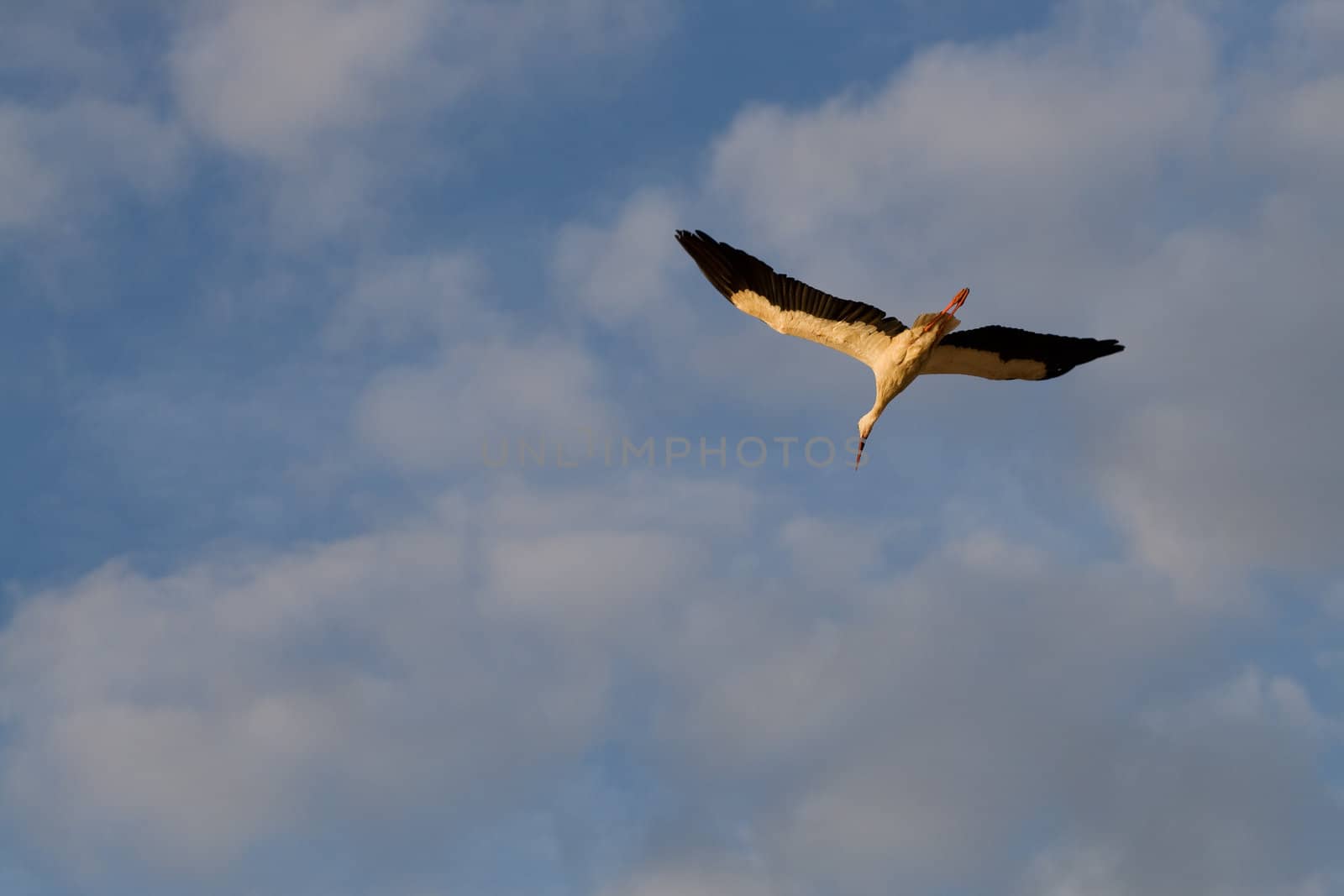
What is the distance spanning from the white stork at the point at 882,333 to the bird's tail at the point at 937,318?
0.7 inches

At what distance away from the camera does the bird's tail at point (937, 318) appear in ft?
111

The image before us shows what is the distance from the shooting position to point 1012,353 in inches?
1398

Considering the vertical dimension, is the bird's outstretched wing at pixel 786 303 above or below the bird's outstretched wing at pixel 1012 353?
above

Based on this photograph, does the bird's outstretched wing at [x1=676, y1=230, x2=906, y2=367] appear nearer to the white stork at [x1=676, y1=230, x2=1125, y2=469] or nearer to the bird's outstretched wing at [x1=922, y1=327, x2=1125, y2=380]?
the white stork at [x1=676, y1=230, x2=1125, y2=469]

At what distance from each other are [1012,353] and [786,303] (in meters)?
5.09

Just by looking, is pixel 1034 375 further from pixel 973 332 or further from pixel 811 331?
pixel 811 331

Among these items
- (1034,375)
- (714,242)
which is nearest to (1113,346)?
(1034,375)

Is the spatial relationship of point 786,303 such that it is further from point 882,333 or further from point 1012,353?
point 1012,353

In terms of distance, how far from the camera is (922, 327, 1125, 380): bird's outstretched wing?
115 feet

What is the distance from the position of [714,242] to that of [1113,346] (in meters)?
8.66

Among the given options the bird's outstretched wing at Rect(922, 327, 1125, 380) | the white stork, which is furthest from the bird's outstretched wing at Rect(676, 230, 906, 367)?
the bird's outstretched wing at Rect(922, 327, 1125, 380)

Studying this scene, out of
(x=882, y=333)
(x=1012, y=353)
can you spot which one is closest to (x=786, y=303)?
(x=882, y=333)

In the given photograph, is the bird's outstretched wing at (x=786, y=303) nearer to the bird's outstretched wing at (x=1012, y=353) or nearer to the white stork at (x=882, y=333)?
the white stork at (x=882, y=333)

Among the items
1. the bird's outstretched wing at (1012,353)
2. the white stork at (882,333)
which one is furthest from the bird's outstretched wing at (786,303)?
the bird's outstretched wing at (1012,353)
